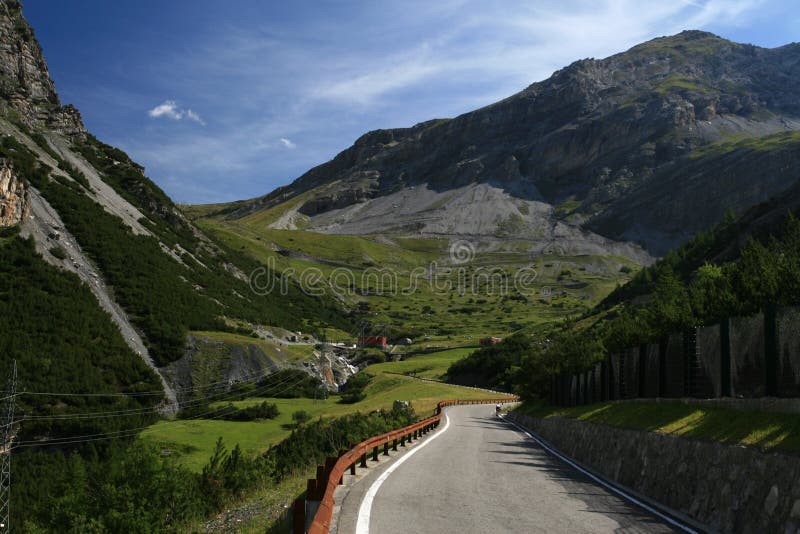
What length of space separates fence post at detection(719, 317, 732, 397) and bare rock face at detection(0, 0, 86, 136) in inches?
5045

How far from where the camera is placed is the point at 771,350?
46.2 feet

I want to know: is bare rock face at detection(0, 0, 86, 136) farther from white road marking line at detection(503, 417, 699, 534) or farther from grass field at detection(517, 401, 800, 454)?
grass field at detection(517, 401, 800, 454)

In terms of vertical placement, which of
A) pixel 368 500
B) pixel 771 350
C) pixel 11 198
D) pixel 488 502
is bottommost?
pixel 488 502

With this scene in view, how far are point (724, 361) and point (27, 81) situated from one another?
152 meters

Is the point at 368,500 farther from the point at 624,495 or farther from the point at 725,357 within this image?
the point at 725,357

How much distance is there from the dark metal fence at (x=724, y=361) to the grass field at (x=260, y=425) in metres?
27.7

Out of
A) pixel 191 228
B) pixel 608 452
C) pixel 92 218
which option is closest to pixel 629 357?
pixel 608 452

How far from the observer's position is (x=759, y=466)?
1019 centimetres

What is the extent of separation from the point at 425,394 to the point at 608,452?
222ft

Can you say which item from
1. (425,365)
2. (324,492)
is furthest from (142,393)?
(425,365)

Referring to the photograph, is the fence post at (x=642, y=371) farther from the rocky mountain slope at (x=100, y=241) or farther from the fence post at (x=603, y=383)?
the rocky mountain slope at (x=100, y=241)

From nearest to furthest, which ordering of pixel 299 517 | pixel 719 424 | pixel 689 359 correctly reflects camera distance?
pixel 299 517, pixel 719 424, pixel 689 359

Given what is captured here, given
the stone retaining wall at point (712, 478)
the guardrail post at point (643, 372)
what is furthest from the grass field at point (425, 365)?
the stone retaining wall at point (712, 478)

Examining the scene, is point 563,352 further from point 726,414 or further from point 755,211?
point 755,211
